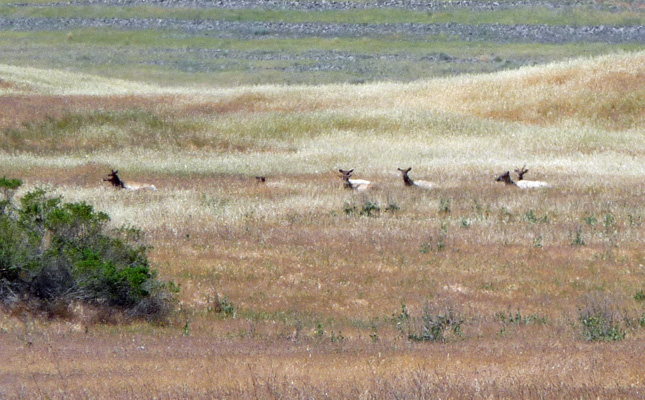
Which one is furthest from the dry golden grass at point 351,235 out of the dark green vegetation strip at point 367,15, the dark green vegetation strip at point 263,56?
the dark green vegetation strip at point 367,15

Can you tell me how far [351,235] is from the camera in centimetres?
1512

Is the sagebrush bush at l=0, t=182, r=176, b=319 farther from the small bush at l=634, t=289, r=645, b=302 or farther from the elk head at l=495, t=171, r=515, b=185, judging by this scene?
the elk head at l=495, t=171, r=515, b=185

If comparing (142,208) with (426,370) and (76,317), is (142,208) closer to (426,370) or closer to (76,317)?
(76,317)

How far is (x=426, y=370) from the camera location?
757cm

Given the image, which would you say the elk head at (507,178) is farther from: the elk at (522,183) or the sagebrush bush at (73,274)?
the sagebrush bush at (73,274)

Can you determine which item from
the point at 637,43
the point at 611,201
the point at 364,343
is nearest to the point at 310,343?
the point at 364,343

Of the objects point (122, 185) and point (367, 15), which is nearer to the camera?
point (122, 185)

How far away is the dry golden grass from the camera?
24.7 ft

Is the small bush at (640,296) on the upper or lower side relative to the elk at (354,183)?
upper

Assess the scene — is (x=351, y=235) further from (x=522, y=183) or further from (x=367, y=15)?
(x=367, y=15)

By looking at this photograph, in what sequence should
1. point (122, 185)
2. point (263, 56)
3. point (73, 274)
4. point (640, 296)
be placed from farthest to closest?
point (263, 56)
point (122, 185)
point (640, 296)
point (73, 274)

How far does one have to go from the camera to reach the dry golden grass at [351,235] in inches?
296

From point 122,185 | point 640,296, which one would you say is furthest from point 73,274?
point 122,185

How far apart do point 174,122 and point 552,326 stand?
72.9ft
